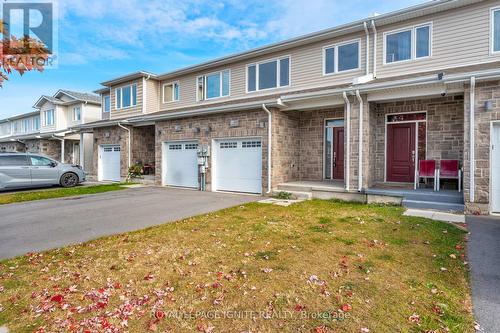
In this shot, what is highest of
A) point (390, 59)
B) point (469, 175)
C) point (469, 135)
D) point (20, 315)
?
point (390, 59)

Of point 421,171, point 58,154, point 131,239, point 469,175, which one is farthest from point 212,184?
point 58,154

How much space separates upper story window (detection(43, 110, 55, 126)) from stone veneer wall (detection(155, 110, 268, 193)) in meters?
15.8

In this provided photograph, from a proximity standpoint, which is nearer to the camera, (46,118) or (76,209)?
(76,209)

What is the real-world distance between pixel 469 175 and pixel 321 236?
4.72 meters

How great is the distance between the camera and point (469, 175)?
7.26 meters

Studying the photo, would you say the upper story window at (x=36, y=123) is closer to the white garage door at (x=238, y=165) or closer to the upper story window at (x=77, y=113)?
the upper story window at (x=77, y=113)

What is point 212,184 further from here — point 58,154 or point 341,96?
point 58,154

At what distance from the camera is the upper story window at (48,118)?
24219mm

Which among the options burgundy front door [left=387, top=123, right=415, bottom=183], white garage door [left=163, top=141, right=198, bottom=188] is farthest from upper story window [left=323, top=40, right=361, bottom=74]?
white garage door [left=163, top=141, right=198, bottom=188]

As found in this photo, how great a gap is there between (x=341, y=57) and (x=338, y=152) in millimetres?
3663

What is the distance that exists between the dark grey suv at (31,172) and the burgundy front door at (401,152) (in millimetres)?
14224

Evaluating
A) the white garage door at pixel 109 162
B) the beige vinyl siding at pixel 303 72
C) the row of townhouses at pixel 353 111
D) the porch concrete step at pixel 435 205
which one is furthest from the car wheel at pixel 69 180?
the porch concrete step at pixel 435 205

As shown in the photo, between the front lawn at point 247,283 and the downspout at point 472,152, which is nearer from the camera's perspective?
the front lawn at point 247,283

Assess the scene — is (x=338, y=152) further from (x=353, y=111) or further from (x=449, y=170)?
(x=449, y=170)
